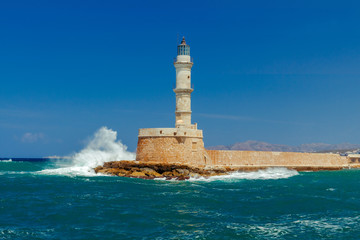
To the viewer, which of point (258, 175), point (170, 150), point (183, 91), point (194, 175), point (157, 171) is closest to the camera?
point (194, 175)

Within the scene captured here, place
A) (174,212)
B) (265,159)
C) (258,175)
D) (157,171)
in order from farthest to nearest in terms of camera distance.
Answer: (265,159), (258,175), (157,171), (174,212)

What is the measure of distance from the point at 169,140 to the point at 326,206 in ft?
46.5

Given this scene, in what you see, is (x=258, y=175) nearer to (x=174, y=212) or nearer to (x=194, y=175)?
(x=194, y=175)

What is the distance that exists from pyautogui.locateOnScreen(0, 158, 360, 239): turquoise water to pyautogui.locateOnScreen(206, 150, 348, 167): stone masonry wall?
11.0 meters

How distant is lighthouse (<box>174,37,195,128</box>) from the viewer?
32.6 metres

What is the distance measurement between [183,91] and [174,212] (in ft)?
62.6

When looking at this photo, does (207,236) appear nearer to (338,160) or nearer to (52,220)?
(52,220)

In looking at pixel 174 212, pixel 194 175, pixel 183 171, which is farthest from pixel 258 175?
pixel 174 212

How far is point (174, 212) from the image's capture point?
14.5m

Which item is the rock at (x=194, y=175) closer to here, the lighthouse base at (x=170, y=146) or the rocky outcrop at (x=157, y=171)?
the rocky outcrop at (x=157, y=171)

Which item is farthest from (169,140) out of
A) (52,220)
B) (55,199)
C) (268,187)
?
(52,220)

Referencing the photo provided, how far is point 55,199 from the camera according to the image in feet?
55.4

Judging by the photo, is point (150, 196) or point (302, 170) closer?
point (150, 196)

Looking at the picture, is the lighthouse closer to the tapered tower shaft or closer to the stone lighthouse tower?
the tapered tower shaft
